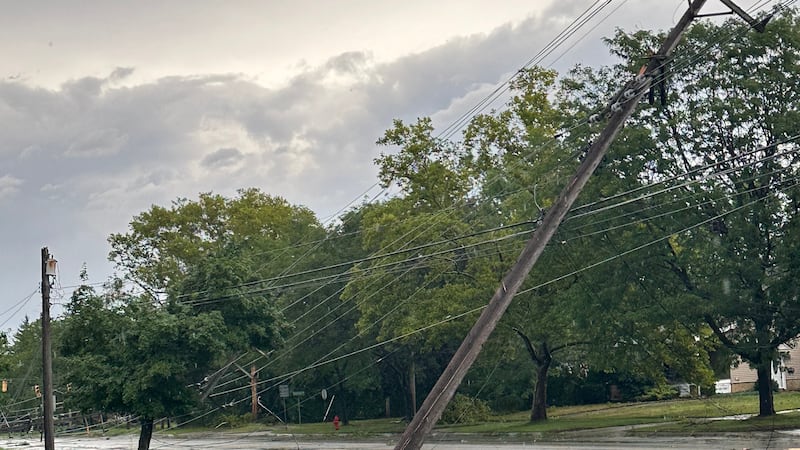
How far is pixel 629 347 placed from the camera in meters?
32.1

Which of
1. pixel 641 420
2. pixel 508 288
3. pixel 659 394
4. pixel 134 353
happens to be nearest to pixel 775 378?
pixel 659 394

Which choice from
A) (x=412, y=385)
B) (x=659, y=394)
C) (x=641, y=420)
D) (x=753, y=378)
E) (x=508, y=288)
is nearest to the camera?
(x=508, y=288)

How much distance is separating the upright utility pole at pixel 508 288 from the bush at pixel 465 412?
102 feet

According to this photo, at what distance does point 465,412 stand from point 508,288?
1275 inches

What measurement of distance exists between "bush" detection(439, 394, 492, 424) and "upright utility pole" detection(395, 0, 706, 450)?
102 ft

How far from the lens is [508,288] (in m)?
15.9

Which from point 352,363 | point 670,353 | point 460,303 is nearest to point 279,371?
point 352,363

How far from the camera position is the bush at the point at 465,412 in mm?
47156

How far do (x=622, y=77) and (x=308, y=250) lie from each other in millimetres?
27237

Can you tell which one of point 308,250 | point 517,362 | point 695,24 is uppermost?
point 695,24

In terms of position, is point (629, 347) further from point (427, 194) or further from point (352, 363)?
point (352, 363)

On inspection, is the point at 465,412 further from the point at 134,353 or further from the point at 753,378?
the point at 134,353

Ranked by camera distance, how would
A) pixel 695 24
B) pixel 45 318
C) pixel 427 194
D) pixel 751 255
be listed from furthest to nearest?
1. pixel 427 194
2. pixel 45 318
3. pixel 695 24
4. pixel 751 255

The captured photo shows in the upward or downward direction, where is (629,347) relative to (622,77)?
downward
